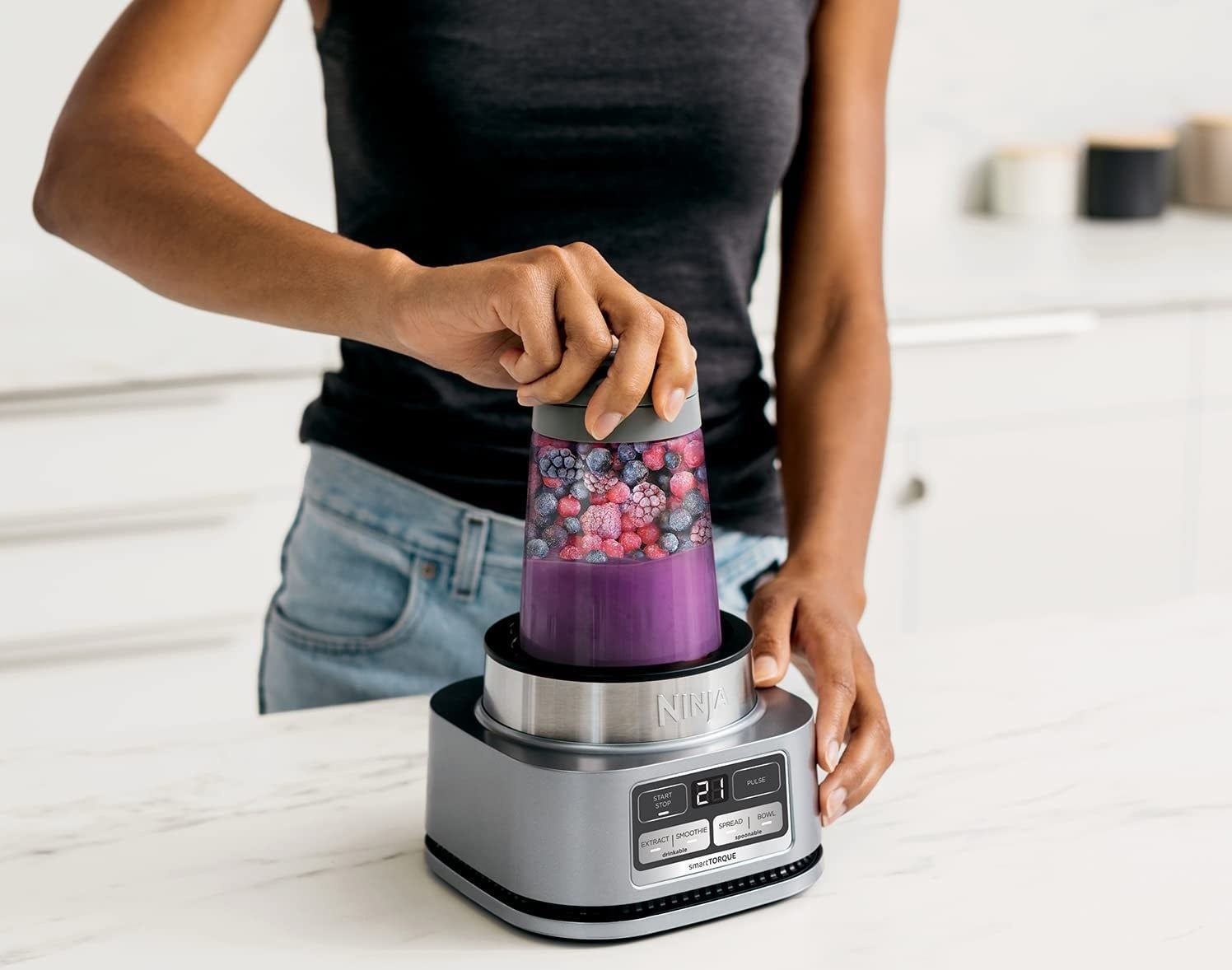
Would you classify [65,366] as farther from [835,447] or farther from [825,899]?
[825,899]

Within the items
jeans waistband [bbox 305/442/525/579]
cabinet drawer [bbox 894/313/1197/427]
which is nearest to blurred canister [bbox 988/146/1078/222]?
cabinet drawer [bbox 894/313/1197/427]

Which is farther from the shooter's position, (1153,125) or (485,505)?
(1153,125)

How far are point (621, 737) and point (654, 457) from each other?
0.14 metres

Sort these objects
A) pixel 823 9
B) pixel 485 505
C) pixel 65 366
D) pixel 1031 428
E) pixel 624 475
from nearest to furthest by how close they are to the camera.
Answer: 1. pixel 624 475
2. pixel 485 505
3. pixel 823 9
4. pixel 65 366
5. pixel 1031 428

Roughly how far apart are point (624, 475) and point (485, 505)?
14.3 inches

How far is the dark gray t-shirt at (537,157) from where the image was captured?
1.05 meters

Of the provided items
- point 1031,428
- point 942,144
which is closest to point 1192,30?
point 942,144

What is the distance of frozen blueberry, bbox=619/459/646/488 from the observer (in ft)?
2.41

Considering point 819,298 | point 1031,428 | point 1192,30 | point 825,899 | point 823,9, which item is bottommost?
point 825,899

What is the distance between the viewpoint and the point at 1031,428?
7.10ft

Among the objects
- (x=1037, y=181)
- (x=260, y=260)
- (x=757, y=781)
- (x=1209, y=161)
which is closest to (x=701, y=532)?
(x=757, y=781)

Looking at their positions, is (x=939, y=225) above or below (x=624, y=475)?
above

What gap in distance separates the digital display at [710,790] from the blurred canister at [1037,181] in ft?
7.10

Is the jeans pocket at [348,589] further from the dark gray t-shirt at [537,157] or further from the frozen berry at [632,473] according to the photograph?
the frozen berry at [632,473]
